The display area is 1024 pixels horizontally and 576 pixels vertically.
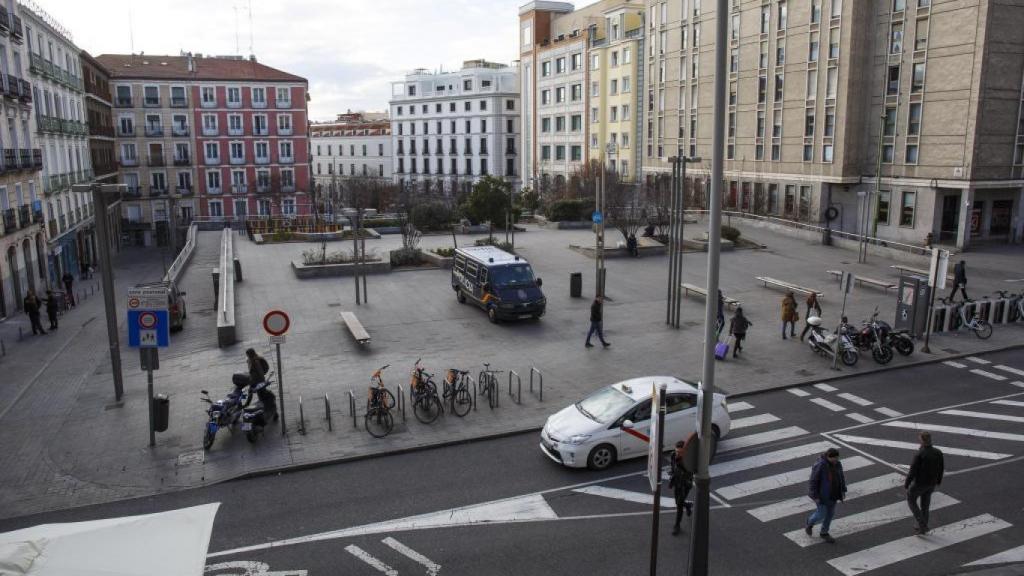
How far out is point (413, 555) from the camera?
1016 centimetres

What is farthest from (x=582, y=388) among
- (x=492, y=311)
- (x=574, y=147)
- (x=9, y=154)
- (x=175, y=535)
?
(x=574, y=147)

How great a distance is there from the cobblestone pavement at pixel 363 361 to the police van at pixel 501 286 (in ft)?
1.58

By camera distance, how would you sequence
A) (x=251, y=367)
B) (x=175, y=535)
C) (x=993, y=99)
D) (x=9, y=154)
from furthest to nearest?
(x=993, y=99), (x=9, y=154), (x=251, y=367), (x=175, y=535)

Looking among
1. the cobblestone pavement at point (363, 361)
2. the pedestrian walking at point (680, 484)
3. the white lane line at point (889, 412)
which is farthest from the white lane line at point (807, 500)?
the cobblestone pavement at point (363, 361)

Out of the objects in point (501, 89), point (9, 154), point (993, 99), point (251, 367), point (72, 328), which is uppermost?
point (501, 89)

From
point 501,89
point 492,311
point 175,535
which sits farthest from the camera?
point 501,89

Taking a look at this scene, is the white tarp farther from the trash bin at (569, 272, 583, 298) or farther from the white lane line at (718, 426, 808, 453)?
the trash bin at (569, 272, 583, 298)

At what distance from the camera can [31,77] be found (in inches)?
1578

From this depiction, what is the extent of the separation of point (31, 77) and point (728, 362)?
40.0 meters

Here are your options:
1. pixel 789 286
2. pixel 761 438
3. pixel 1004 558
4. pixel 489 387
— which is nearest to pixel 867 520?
pixel 1004 558

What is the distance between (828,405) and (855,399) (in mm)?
863

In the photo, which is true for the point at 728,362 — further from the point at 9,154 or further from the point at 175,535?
the point at 9,154

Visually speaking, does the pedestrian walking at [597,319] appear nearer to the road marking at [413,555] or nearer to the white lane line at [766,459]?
the white lane line at [766,459]

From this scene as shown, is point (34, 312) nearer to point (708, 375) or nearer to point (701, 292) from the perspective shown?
point (701, 292)
